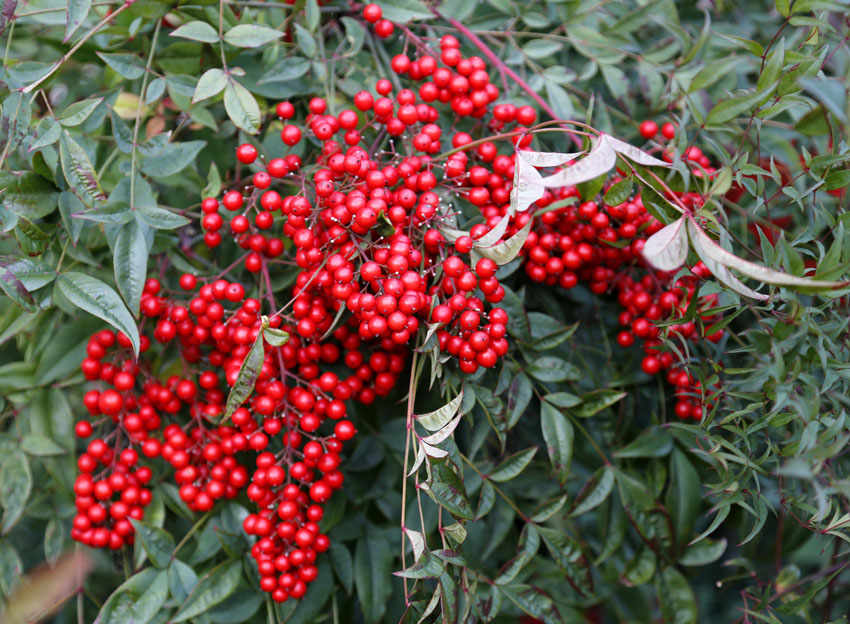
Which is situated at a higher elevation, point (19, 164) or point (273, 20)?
point (273, 20)

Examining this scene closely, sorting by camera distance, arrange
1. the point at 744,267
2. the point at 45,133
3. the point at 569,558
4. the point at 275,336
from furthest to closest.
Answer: the point at 569,558, the point at 45,133, the point at 275,336, the point at 744,267

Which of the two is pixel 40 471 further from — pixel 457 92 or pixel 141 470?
pixel 457 92

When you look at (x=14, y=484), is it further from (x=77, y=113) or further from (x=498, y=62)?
(x=498, y=62)

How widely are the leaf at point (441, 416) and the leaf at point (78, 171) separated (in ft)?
1.59

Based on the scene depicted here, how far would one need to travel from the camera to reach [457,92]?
0.90 meters

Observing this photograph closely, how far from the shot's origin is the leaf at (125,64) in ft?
2.86

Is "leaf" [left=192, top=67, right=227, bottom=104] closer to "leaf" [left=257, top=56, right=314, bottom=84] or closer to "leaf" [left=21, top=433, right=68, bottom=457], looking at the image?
"leaf" [left=257, top=56, right=314, bottom=84]

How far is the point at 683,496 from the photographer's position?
38.2 inches

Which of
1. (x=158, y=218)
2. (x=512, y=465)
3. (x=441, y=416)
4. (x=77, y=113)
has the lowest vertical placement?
(x=512, y=465)

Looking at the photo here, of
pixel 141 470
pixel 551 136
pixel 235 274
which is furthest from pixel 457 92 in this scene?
pixel 141 470

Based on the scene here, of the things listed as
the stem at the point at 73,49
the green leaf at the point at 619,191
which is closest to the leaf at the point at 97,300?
the stem at the point at 73,49

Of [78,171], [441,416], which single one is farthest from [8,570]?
[441,416]

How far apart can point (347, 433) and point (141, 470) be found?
31 centimetres

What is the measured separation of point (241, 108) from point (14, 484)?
0.64 metres
